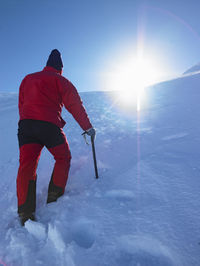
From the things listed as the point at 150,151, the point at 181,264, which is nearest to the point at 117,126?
the point at 150,151

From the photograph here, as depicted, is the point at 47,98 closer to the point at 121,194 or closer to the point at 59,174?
the point at 59,174

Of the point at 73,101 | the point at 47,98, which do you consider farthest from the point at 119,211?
the point at 47,98

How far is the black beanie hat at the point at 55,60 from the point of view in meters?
2.11

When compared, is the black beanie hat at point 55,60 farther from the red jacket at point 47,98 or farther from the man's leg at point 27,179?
the man's leg at point 27,179

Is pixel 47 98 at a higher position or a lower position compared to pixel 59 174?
higher

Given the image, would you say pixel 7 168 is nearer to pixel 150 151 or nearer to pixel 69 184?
pixel 69 184

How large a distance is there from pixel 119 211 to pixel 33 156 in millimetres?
1030

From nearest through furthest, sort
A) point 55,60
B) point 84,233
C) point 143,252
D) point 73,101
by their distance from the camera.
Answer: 1. point 143,252
2. point 84,233
3. point 73,101
4. point 55,60

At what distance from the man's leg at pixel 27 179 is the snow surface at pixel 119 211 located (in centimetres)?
15

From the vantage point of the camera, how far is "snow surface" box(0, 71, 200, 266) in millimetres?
1128

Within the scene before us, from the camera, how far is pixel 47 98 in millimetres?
1852

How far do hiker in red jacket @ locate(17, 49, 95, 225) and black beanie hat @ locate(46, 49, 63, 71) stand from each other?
202 mm

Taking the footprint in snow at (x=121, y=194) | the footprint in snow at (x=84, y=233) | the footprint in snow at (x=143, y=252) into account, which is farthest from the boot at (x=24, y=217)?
the footprint in snow at (x=143, y=252)

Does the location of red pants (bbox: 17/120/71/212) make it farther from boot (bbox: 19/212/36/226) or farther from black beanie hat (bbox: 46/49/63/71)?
black beanie hat (bbox: 46/49/63/71)
